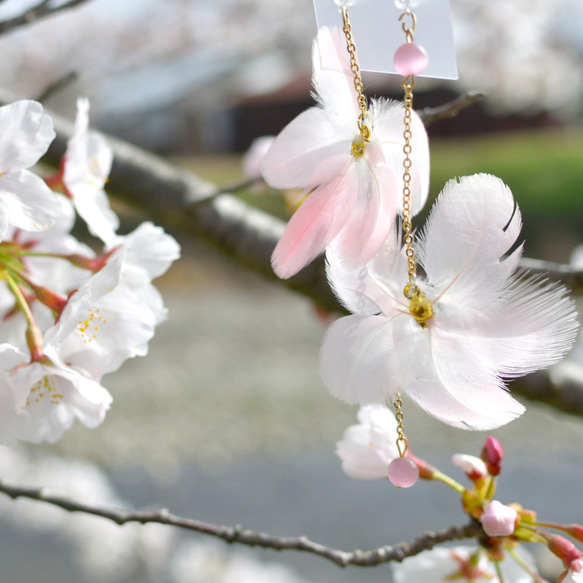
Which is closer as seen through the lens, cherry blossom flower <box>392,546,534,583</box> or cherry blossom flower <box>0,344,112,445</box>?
cherry blossom flower <box>0,344,112,445</box>

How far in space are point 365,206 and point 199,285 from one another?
25.0 feet

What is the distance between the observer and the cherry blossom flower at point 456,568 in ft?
1.88

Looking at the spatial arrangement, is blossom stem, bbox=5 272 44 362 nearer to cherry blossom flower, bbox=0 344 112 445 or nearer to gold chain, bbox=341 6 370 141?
cherry blossom flower, bbox=0 344 112 445

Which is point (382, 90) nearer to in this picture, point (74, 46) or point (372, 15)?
point (74, 46)

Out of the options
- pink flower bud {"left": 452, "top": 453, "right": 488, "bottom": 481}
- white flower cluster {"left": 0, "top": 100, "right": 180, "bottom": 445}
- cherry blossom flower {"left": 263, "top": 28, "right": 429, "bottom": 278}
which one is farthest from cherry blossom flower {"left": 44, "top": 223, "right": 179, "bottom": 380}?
pink flower bud {"left": 452, "top": 453, "right": 488, "bottom": 481}

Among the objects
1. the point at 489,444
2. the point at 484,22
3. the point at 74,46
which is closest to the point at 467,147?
the point at 74,46

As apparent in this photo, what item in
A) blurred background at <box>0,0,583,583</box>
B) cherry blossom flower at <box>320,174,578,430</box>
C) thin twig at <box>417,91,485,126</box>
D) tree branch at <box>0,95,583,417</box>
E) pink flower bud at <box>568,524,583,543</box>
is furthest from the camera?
blurred background at <box>0,0,583,583</box>

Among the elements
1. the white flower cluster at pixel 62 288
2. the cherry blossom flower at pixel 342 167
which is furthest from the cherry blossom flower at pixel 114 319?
the cherry blossom flower at pixel 342 167

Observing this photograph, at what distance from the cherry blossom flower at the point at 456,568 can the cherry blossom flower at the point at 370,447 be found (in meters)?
0.14

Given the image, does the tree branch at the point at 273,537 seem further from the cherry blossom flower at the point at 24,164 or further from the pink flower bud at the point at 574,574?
the cherry blossom flower at the point at 24,164

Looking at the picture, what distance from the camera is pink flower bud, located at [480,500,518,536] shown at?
45cm

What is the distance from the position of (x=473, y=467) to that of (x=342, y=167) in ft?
0.82

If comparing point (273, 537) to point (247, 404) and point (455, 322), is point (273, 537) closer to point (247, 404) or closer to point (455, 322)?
point (455, 322)

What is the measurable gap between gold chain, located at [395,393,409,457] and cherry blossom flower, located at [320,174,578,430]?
18 millimetres
